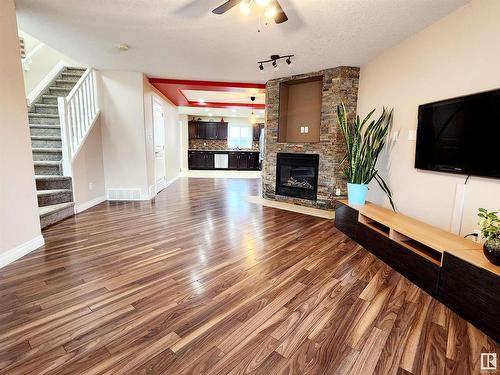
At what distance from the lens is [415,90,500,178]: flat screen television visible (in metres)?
2.10

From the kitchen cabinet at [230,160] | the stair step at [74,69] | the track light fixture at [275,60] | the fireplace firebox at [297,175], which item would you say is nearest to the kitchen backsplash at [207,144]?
the kitchen cabinet at [230,160]

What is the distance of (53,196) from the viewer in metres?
3.81

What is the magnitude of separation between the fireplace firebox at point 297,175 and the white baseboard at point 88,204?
3.55 metres

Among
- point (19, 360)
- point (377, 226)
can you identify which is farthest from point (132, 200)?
point (377, 226)

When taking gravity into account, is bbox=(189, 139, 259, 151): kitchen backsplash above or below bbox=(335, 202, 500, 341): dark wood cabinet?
above

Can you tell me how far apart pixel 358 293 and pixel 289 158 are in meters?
3.47

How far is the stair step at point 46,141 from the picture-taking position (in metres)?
4.28

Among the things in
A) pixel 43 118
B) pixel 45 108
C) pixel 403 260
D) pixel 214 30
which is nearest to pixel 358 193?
pixel 403 260

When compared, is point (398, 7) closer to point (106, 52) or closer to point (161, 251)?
point (161, 251)

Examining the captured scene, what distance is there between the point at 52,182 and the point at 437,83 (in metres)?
5.23

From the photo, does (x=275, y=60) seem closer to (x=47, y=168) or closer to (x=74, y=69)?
(x=47, y=168)

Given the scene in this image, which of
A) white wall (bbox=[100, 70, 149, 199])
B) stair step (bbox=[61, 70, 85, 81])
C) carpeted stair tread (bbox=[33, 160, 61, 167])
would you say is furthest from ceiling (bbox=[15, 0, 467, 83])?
carpeted stair tread (bbox=[33, 160, 61, 167])

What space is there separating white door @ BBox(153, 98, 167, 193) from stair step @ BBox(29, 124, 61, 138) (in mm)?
1926

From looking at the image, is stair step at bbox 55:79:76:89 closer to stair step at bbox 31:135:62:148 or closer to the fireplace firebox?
stair step at bbox 31:135:62:148
